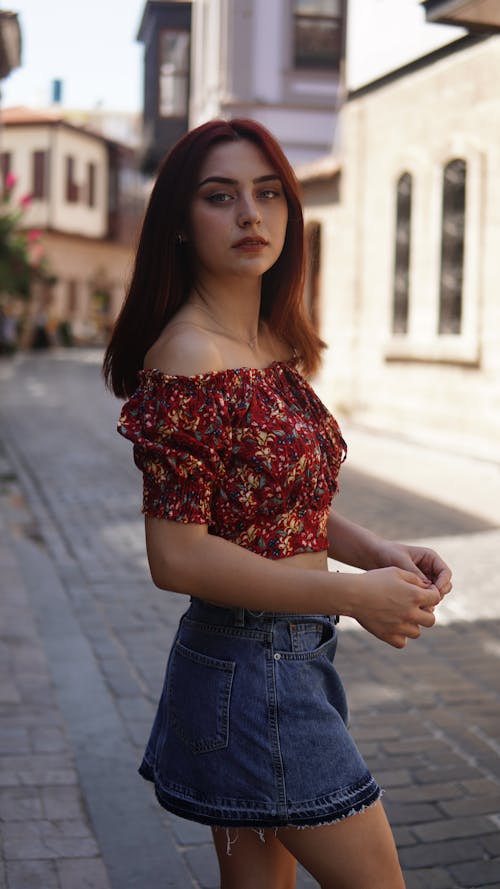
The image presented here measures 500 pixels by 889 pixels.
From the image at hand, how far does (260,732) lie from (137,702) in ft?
9.80

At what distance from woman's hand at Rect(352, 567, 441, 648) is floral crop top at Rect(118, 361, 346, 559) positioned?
0.18 meters

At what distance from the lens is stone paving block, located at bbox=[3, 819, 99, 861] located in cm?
348

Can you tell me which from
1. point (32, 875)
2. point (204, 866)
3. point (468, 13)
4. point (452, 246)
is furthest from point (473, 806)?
point (452, 246)

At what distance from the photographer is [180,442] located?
2004 millimetres

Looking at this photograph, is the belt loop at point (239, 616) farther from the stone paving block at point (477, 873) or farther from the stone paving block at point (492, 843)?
the stone paving block at point (492, 843)

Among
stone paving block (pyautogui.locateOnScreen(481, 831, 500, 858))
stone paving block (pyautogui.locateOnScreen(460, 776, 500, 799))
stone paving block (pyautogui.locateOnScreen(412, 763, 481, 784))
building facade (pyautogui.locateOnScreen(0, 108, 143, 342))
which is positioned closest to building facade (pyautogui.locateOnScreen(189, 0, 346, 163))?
stone paving block (pyautogui.locateOnScreen(412, 763, 481, 784))

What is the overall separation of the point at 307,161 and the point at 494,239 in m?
11.2

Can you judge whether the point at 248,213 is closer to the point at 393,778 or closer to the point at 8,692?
the point at 393,778

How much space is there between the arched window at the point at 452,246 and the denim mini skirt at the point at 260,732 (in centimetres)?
1254

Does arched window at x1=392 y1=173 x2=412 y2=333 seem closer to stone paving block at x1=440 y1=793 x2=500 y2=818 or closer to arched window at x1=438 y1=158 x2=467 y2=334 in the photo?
arched window at x1=438 y1=158 x2=467 y2=334

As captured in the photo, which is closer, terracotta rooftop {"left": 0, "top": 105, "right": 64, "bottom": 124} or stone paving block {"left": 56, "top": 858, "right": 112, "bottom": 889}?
stone paving block {"left": 56, "top": 858, "right": 112, "bottom": 889}

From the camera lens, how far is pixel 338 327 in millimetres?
18016

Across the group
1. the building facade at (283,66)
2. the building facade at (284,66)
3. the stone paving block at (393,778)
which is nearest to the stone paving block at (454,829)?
the stone paving block at (393,778)

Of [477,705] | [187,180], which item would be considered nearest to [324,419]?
[187,180]
